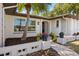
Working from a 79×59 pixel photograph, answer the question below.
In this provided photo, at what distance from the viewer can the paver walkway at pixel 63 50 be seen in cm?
791

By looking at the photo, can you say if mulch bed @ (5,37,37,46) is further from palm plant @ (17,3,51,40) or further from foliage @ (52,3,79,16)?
foliage @ (52,3,79,16)

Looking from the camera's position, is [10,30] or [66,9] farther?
[10,30]

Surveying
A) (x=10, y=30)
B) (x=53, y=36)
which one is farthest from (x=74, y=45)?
(x=10, y=30)

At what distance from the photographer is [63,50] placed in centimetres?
830

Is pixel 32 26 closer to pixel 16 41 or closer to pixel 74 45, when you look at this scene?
pixel 16 41

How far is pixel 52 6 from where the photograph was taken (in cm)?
804

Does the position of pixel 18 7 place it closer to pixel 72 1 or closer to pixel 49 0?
pixel 49 0

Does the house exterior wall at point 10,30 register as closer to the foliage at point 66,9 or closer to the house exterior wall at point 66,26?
the house exterior wall at point 66,26

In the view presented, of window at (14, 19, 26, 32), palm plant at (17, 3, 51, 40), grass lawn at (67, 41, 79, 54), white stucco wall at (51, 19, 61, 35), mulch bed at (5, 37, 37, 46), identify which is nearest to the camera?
palm plant at (17, 3, 51, 40)

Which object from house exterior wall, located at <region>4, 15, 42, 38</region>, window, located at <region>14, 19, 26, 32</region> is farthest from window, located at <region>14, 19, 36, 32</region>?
house exterior wall, located at <region>4, 15, 42, 38</region>

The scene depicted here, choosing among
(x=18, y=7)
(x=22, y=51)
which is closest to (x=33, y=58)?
(x=22, y=51)

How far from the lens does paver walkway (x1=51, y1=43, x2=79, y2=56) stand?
7912 millimetres

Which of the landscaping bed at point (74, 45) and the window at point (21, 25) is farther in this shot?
the window at point (21, 25)

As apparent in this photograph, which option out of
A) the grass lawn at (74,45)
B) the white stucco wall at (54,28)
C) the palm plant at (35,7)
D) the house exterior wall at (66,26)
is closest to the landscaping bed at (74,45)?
the grass lawn at (74,45)
